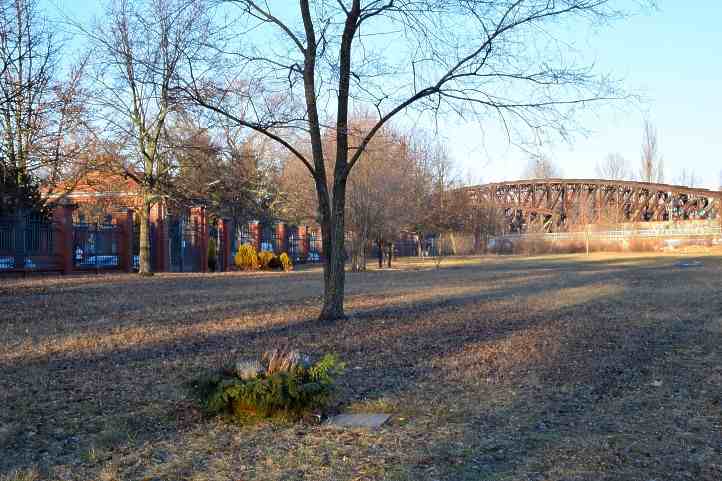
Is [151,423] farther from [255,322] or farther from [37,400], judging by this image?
[255,322]

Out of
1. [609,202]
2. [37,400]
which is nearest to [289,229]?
[37,400]

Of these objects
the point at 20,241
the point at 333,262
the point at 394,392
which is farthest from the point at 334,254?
the point at 20,241

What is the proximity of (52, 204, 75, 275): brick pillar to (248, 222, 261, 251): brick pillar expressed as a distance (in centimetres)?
1447

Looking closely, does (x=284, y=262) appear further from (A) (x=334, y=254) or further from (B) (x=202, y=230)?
(A) (x=334, y=254)

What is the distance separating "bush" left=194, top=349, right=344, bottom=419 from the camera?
5.99m

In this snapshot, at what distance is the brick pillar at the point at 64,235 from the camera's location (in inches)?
1048

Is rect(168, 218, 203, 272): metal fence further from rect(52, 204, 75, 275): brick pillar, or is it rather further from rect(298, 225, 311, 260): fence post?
rect(298, 225, 311, 260): fence post

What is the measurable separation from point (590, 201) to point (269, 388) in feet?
270

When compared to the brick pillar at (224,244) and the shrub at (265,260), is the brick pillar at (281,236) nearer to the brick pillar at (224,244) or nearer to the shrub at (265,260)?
the brick pillar at (224,244)

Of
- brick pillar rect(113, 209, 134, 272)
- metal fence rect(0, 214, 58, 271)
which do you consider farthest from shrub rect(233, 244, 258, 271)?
metal fence rect(0, 214, 58, 271)

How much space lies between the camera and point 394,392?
7348 mm

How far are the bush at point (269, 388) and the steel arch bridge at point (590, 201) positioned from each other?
7443 cm

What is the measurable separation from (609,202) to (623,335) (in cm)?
8258

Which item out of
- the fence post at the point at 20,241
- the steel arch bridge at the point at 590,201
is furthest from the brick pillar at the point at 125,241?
the steel arch bridge at the point at 590,201
